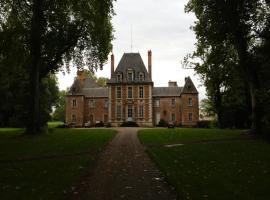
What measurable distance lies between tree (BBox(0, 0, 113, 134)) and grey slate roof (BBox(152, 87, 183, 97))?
108ft

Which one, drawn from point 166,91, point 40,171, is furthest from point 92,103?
point 40,171

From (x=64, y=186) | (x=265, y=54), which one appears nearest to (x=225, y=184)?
(x=64, y=186)

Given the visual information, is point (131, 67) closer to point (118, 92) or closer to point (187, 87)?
point (118, 92)

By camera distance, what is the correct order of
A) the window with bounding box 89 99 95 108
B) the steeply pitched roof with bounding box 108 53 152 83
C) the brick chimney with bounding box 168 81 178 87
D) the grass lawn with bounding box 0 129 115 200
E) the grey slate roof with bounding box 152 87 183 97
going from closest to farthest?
the grass lawn with bounding box 0 129 115 200 < the steeply pitched roof with bounding box 108 53 152 83 < the grey slate roof with bounding box 152 87 183 97 < the window with bounding box 89 99 95 108 < the brick chimney with bounding box 168 81 178 87

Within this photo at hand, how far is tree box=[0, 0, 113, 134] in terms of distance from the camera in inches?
1008

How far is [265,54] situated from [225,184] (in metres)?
14.2

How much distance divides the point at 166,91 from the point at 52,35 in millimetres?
40843

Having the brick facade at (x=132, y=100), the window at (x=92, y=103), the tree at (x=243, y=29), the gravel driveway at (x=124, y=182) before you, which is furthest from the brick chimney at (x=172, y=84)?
the gravel driveway at (x=124, y=182)

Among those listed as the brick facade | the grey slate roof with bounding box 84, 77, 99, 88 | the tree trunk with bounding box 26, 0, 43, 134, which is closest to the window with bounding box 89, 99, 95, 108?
the brick facade

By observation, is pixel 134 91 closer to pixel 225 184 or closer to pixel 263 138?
pixel 263 138

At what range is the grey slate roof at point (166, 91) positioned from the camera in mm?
66312

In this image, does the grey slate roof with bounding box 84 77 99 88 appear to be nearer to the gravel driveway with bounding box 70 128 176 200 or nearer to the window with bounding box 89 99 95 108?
the window with bounding box 89 99 95 108

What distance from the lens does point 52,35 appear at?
2836 cm

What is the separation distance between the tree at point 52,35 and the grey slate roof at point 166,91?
1301 inches
